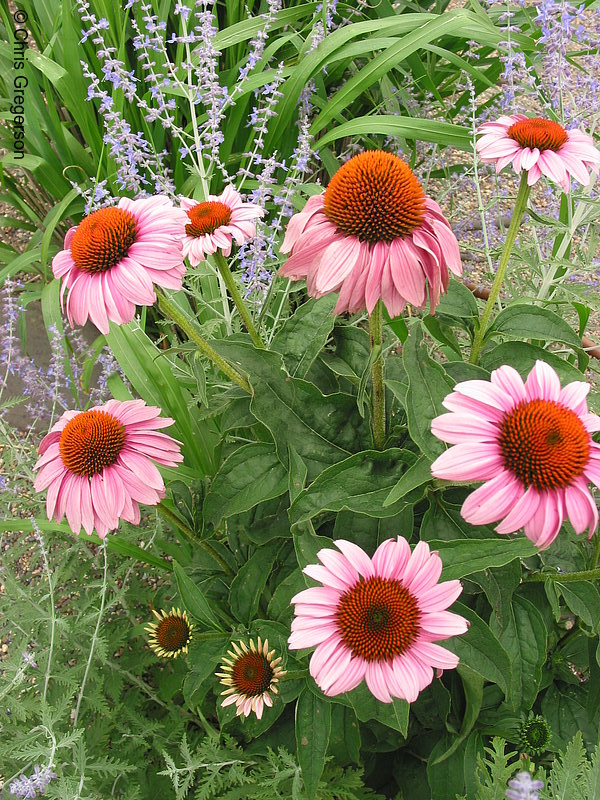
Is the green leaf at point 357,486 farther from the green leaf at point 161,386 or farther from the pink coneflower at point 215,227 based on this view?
the green leaf at point 161,386

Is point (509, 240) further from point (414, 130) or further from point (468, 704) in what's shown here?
point (414, 130)

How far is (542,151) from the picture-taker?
982 mm

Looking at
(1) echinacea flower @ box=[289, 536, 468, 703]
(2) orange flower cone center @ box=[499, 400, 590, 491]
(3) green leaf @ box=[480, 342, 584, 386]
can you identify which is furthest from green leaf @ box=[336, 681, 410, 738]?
(3) green leaf @ box=[480, 342, 584, 386]

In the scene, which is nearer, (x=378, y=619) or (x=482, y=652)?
(x=378, y=619)

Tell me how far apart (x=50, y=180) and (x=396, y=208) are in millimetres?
1865

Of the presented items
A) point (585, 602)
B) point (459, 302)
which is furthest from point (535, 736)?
point (459, 302)

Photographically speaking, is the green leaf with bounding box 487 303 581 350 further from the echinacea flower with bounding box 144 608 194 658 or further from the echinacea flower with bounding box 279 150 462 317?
the echinacea flower with bounding box 144 608 194 658

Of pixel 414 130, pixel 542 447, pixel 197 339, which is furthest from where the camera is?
pixel 414 130

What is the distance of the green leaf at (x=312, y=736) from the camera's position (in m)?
0.96

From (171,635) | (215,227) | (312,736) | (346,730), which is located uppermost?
(215,227)

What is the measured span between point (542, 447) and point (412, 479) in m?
0.20

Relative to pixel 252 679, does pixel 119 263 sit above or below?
above

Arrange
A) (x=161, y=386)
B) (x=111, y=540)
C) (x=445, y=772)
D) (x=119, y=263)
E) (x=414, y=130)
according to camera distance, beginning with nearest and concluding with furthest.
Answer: (x=119, y=263), (x=445, y=772), (x=111, y=540), (x=161, y=386), (x=414, y=130)

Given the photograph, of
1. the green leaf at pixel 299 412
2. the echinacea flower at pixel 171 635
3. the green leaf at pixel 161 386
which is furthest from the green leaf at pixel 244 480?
the green leaf at pixel 161 386
